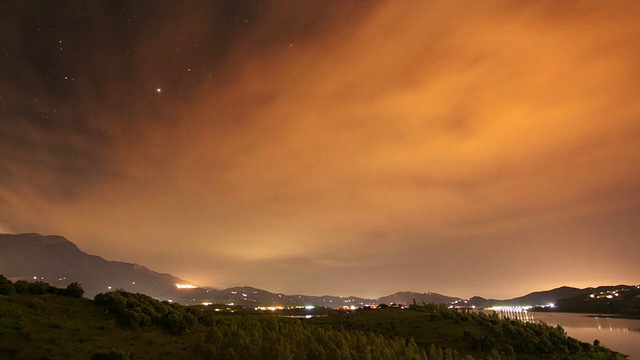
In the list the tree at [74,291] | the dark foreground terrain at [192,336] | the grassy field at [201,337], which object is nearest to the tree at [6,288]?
the dark foreground terrain at [192,336]

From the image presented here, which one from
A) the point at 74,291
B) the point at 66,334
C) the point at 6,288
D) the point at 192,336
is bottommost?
the point at 192,336

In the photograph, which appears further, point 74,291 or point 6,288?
point 74,291

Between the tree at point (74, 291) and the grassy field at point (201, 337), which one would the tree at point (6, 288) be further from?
the tree at point (74, 291)

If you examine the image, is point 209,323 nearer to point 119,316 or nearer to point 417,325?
point 119,316

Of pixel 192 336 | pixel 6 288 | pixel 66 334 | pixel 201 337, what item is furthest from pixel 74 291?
pixel 201 337

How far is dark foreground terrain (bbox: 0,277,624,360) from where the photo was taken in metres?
32.7

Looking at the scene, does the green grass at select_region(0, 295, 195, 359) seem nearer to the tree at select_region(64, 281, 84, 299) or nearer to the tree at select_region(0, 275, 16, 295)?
the tree at select_region(0, 275, 16, 295)

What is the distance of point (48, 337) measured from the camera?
33094mm

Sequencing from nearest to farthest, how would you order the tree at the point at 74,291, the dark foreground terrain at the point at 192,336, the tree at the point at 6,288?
1. the dark foreground terrain at the point at 192,336
2. the tree at the point at 6,288
3. the tree at the point at 74,291

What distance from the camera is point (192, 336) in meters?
47.6

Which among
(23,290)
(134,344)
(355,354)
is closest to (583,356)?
(355,354)

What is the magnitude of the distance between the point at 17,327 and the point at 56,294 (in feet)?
62.4

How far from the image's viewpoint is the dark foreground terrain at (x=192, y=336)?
32719 millimetres

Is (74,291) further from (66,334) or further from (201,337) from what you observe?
(201,337)
